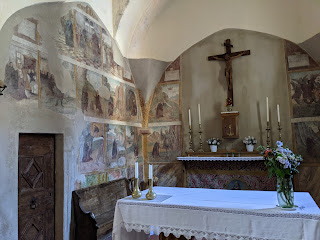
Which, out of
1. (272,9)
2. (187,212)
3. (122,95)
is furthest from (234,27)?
(187,212)

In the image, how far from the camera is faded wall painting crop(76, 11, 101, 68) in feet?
20.8

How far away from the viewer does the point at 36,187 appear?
5.05 m

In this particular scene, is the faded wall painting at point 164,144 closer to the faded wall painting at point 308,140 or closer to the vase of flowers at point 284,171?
the faded wall painting at point 308,140

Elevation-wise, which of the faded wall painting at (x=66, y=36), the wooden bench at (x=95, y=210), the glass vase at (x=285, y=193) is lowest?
the wooden bench at (x=95, y=210)

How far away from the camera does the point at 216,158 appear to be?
25.7 ft

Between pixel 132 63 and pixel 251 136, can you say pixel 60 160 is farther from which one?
pixel 251 136

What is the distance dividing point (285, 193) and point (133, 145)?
5.50 metres

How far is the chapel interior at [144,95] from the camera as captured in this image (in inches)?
191

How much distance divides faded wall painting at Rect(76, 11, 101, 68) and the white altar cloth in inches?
143

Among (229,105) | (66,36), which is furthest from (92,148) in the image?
(229,105)

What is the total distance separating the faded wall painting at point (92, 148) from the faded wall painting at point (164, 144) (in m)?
2.54

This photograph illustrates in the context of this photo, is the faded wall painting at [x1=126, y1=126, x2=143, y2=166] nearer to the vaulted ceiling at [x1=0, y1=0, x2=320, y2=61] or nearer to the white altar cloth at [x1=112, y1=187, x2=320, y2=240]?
the vaulted ceiling at [x1=0, y1=0, x2=320, y2=61]

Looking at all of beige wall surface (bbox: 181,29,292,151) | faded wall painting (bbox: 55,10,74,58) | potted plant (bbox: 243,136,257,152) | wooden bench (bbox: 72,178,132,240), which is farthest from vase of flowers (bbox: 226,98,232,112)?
faded wall painting (bbox: 55,10,74,58)

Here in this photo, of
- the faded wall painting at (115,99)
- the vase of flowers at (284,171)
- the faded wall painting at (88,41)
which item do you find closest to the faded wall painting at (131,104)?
the faded wall painting at (115,99)
